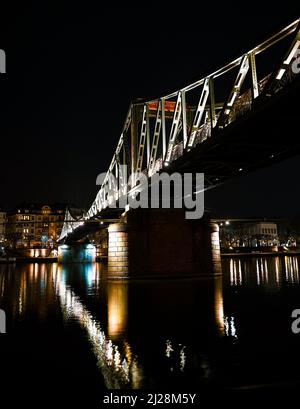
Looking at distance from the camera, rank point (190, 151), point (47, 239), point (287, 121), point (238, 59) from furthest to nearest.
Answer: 1. point (47, 239)
2. point (190, 151)
3. point (238, 59)
4. point (287, 121)

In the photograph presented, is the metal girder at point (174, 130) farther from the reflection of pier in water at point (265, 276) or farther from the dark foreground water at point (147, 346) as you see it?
the dark foreground water at point (147, 346)

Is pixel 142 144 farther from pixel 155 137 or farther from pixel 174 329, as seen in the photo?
pixel 174 329

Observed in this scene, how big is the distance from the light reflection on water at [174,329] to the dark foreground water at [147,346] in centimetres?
3

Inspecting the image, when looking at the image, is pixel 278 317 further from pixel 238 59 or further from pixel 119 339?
pixel 238 59

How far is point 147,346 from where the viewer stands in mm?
9992

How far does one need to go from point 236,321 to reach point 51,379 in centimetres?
749

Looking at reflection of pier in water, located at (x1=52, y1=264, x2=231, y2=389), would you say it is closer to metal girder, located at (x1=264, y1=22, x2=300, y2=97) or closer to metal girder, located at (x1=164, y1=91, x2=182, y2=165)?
metal girder, located at (x1=264, y1=22, x2=300, y2=97)

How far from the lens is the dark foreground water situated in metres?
7.30

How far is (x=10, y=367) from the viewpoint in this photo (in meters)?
8.45

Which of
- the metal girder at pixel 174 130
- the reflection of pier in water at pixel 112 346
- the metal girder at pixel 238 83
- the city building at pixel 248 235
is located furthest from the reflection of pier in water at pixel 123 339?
the city building at pixel 248 235

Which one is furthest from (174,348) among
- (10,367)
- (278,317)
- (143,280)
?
(143,280)

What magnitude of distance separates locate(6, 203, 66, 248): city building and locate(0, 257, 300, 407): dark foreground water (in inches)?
3893

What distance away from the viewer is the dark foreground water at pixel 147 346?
7301 millimetres

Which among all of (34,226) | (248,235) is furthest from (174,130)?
(248,235)
